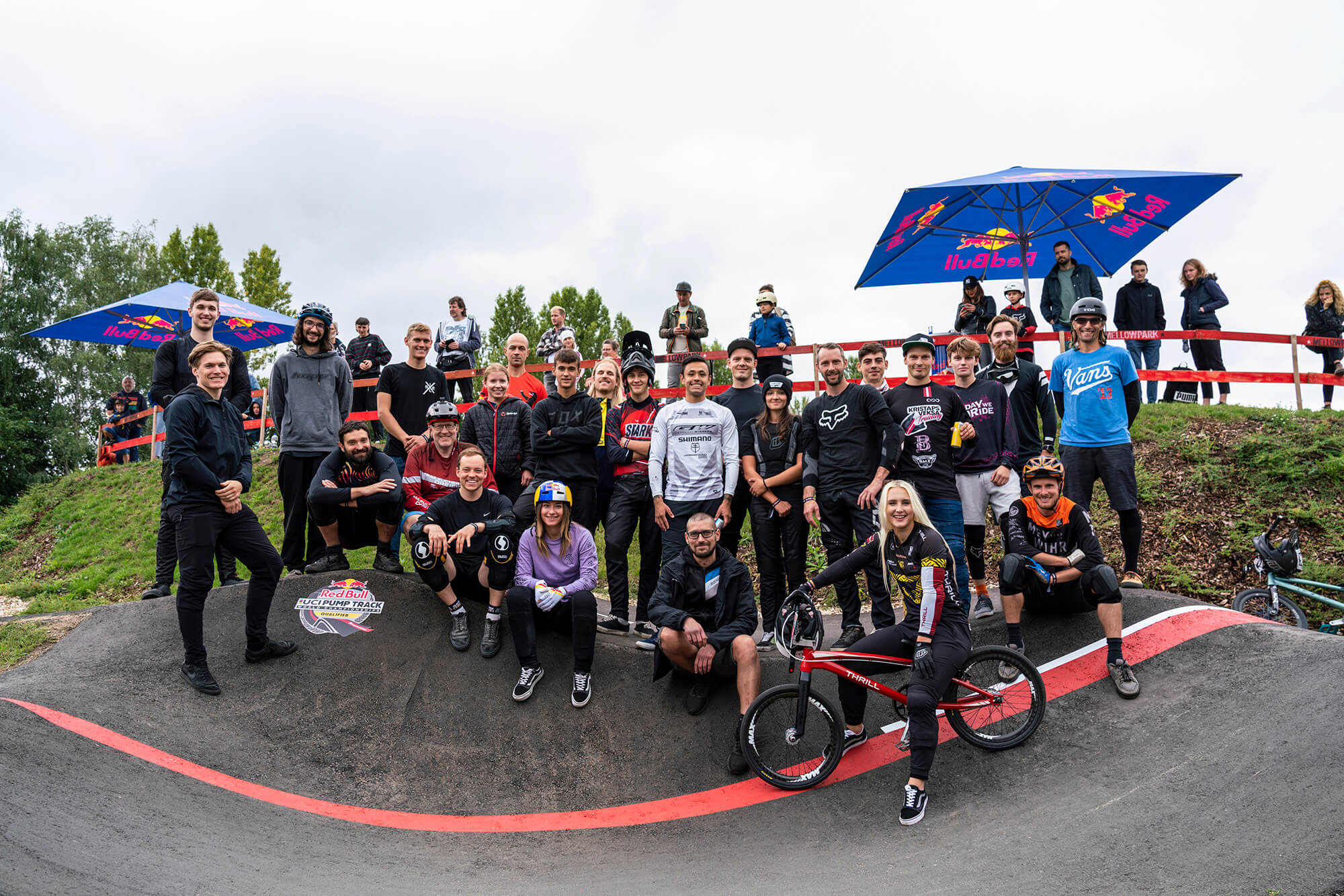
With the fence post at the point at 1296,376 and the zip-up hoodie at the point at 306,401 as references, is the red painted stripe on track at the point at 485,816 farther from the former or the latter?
the fence post at the point at 1296,376

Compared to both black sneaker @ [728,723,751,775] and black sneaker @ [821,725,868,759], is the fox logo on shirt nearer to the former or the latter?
black sneaker @ [821,725,868,759]

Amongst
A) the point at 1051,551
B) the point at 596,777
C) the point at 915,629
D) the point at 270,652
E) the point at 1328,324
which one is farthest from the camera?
the point at 1328,324

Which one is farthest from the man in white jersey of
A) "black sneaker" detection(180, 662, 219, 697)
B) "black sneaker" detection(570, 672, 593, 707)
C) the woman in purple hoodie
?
"black sneaker" detection(180, 662, 219, 697)

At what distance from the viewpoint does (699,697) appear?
598cm

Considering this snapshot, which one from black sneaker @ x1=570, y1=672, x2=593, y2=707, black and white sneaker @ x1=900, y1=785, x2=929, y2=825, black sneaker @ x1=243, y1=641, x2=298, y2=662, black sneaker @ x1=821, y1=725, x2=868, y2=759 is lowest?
black and white sneaker @ x1=900, y1=785, x2=929, y2=825

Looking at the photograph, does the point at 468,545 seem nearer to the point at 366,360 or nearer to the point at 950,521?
the point at 950,521

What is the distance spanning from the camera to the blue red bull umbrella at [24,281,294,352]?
12328 millimetres

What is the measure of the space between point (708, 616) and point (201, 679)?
3.93m

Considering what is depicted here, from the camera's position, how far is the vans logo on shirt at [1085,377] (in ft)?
21.5

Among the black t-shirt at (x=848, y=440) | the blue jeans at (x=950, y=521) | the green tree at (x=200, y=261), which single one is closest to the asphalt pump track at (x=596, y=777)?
the blue jeans at (x=950, y=521)

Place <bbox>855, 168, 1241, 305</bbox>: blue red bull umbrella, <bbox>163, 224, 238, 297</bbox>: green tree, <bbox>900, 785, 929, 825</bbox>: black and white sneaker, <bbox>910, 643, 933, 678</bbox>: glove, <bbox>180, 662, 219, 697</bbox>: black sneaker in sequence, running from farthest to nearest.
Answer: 1. <bbox>163, 224, 238, 297</bbox>: green tree
2. <bbox>855, 168, 1241, 305</bbox>: blue red bull umbrella
3. <bbox>180, 662, 219, 697</bbox>: black sneaker
4. <bbox>910, 643, 933, 678</bbox>: glove
5. <bbox>900, 785, 929, 825</bbox>: black and white sneaker

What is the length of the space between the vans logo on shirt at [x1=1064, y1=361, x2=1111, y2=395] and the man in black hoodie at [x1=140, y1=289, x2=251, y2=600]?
23.9 ft

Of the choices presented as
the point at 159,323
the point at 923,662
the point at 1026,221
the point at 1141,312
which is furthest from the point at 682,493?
the point at 159,323

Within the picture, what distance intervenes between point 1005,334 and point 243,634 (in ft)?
23.5
